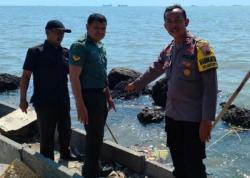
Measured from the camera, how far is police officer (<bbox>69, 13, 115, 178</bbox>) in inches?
221

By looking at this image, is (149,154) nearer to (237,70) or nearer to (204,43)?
(204,43)

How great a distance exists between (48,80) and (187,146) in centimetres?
241

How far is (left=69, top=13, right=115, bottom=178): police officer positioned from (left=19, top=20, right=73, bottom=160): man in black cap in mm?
865

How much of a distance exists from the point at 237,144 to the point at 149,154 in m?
2.68

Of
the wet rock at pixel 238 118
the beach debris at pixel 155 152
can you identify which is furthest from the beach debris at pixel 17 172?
the wet rock at pixel 238 118

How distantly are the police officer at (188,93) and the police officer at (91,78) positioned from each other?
92 centimetres

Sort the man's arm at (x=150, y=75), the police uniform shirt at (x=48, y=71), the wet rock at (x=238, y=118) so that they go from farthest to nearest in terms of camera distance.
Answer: the wet rock at (x=238, y=118) < the police uniform shirt at (x=48, y=71) < the man's arm at (x=150, y=75)

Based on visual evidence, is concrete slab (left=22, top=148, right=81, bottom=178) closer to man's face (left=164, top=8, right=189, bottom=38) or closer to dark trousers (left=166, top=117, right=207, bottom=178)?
dark trousers (left=166, top=117, right=207, bottom=178)

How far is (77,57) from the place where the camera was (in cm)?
Result: 560

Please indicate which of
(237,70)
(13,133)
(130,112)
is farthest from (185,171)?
(237,70)

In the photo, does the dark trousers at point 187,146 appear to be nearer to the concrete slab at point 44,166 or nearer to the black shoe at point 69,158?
the concrete slab at point 44,166

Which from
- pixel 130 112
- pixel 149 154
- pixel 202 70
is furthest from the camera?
pixel 130 112

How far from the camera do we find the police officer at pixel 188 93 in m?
4.73

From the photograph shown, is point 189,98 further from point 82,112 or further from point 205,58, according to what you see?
point 82,112
